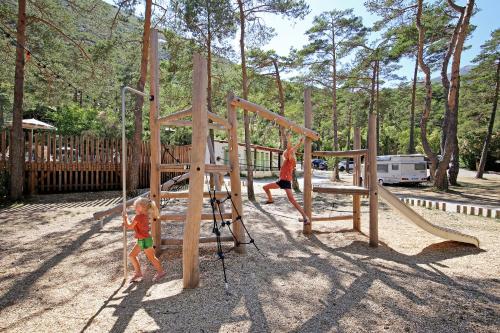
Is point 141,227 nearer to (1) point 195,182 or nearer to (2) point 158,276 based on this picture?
(2) point 158,276

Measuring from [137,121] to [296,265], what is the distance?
8627 mm

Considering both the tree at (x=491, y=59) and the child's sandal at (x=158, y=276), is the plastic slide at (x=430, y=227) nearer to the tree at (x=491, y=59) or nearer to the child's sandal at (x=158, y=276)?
the child's sandal at (x=158, y=276)

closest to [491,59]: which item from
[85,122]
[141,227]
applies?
[141,227]

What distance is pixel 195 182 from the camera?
3039 mm

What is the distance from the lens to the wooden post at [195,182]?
3.02 m

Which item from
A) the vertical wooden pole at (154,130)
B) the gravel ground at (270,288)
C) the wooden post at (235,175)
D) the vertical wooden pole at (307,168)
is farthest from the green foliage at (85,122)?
the wooden post at (235,175)

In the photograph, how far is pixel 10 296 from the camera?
120 inches

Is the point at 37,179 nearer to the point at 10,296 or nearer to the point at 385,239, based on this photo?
the point at 10,296

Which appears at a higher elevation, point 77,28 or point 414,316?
point 77,28

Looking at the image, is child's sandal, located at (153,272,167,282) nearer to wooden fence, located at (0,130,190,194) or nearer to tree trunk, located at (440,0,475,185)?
wooden fence, located at (0,130,190,194)

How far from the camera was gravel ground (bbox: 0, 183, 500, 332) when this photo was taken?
98.3 inches

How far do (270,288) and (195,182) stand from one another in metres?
1.31

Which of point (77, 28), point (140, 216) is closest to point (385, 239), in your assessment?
point (140, 216)

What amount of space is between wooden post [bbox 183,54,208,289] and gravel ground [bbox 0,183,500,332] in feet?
Result: 0.78
